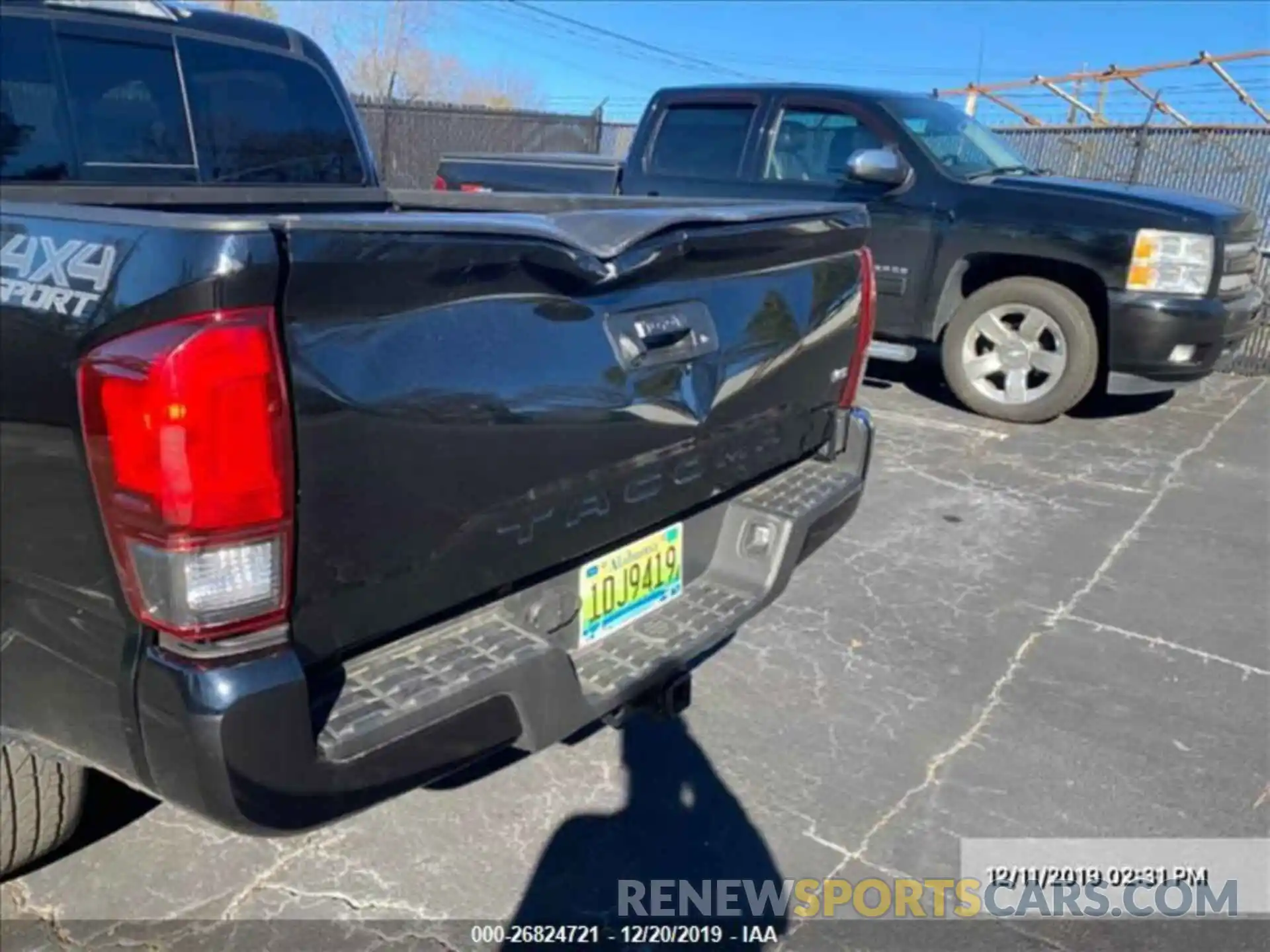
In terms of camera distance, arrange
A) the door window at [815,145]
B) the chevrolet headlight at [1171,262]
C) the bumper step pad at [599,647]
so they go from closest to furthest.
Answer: the bumper step pad at [599,647] < the chevrolet headlight at [1171,262] < the door window at [815,145]

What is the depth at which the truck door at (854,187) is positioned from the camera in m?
6.98

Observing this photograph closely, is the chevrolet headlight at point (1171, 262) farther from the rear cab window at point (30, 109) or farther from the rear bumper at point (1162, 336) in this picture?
the rear cab window at point (30, 109)

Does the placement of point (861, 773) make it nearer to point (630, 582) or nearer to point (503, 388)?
point (630, 582)

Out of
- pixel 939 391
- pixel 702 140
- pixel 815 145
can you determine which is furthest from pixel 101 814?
pixel 939 391

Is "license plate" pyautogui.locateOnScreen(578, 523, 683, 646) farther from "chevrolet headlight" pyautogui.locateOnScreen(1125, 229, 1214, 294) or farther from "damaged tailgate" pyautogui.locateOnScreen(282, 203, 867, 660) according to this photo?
"chevrolet headlight" pyautogui.locateOnScreen(1125, 229, 1214, 294)

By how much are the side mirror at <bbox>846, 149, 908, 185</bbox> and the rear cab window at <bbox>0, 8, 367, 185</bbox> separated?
3651 mm

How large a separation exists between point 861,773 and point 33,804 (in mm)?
2209

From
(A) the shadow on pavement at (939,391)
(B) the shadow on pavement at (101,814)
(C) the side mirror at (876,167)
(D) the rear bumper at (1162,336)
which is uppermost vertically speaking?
(C) the side mirror at (876,167)

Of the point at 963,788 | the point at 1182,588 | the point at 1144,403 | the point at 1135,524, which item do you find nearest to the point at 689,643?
the point at 963,788

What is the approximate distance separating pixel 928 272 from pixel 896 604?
3.54m

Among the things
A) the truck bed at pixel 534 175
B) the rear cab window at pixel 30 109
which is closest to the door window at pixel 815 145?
the truck bed at pixel 534 175

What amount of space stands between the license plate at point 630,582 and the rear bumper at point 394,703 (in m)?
0.03

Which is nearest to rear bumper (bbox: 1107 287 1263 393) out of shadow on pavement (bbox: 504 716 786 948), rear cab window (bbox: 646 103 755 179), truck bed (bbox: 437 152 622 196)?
rear cab window (bbox: 646 103 755 179)

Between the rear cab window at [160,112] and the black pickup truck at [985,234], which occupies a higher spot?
the rear cab window at [160,112]
